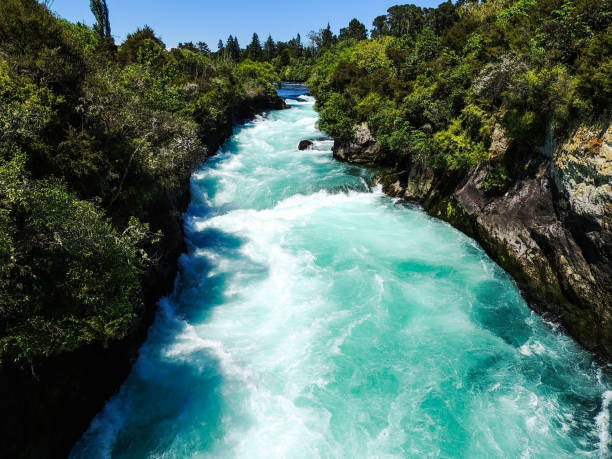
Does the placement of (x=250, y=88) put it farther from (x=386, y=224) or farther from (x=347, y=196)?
(x=386, y=224)

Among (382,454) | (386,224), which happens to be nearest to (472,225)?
(386,224)

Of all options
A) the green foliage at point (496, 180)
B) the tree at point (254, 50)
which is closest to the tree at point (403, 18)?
the tree at point (254, 50)

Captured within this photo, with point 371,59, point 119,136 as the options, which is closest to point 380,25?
point 371,59

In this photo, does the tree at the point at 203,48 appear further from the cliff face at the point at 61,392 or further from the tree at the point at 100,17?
the cliff face at the point at 61,392

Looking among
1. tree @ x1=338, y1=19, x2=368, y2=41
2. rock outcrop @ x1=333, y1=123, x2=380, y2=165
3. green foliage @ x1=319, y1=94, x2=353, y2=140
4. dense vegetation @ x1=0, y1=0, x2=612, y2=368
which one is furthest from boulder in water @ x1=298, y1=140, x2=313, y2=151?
tree @ x1=338, y1=19, x2=368, y2=41

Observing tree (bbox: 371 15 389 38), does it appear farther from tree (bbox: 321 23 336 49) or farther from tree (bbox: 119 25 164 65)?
tree (bbox: 119 25 164 65)
